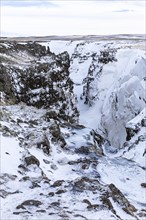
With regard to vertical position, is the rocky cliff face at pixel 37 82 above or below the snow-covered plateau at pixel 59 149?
above

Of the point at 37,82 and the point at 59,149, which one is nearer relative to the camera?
the point at 59,149

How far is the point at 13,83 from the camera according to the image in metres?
27.8

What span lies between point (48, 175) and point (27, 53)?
17.4 metres

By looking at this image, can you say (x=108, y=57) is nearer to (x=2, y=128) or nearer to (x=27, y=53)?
(x=27, y=53)

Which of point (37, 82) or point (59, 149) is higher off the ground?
point (37, 82)

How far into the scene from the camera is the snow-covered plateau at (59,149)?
14.4 metres

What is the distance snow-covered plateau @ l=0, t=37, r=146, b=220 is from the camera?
47.2ft

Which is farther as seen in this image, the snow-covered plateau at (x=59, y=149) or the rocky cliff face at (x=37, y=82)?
the rocky cliff face at (x=37, y=82)

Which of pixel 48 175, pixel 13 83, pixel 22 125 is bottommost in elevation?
pixel 48 175

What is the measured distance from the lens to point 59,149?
72.0 feet

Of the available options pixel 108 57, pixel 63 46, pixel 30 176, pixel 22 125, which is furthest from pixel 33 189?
pixel 63 46

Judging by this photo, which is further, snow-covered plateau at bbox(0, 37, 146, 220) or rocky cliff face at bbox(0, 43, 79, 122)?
rocky cliff face at bbox(0, 43, 79, 122)

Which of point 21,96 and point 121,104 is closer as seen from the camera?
point 21,96

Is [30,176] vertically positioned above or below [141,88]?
below
